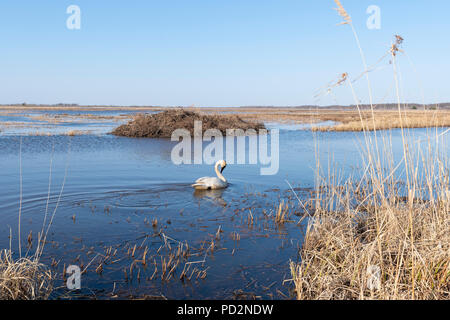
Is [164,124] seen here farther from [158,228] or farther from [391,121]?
[391,121]

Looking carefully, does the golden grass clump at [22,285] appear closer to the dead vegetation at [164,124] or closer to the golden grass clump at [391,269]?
the golden grass clump at [391,269]

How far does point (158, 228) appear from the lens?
22.9 ft

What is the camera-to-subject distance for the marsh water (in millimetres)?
4887

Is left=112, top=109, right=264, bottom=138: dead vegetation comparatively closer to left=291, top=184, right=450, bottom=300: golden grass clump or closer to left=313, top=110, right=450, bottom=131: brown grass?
left=313, top=110, right=450, bottom=131: brown grass

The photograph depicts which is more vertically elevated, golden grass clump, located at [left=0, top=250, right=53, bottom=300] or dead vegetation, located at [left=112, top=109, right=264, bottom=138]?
dead vegetation, located at [left=112, top=109, right=264, bottom=138]

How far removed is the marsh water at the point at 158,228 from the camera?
4.89 m

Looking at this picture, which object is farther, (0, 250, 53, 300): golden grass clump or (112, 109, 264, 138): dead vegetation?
(112, 109, 264, 138): dead vegetation

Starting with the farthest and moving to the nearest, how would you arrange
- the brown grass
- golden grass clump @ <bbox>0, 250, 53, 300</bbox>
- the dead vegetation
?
the dead vegetation
the brown grass
golden grass clump @ <bbox>0, 250, 53, 300</bbox>

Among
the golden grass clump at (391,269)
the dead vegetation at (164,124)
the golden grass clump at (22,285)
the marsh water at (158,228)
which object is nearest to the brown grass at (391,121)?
the marsh water at (158,228)

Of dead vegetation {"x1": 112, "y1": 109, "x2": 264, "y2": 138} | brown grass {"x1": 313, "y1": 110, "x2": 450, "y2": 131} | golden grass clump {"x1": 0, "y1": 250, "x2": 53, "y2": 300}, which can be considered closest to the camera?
golden grass clump {"x1": 0, "y1": 250, "x2": 53, "y2": 300}

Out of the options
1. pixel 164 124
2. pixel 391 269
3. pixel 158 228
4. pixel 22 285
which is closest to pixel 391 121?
pixel 164 124

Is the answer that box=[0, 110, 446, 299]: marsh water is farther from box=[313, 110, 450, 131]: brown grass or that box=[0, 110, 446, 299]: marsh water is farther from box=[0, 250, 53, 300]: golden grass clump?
box=[313, 110, 450, 131]: brown grass

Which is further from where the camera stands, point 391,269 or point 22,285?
point 391,269

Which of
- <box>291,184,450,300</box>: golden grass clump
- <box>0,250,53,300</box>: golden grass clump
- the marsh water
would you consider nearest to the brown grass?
the marsh water
